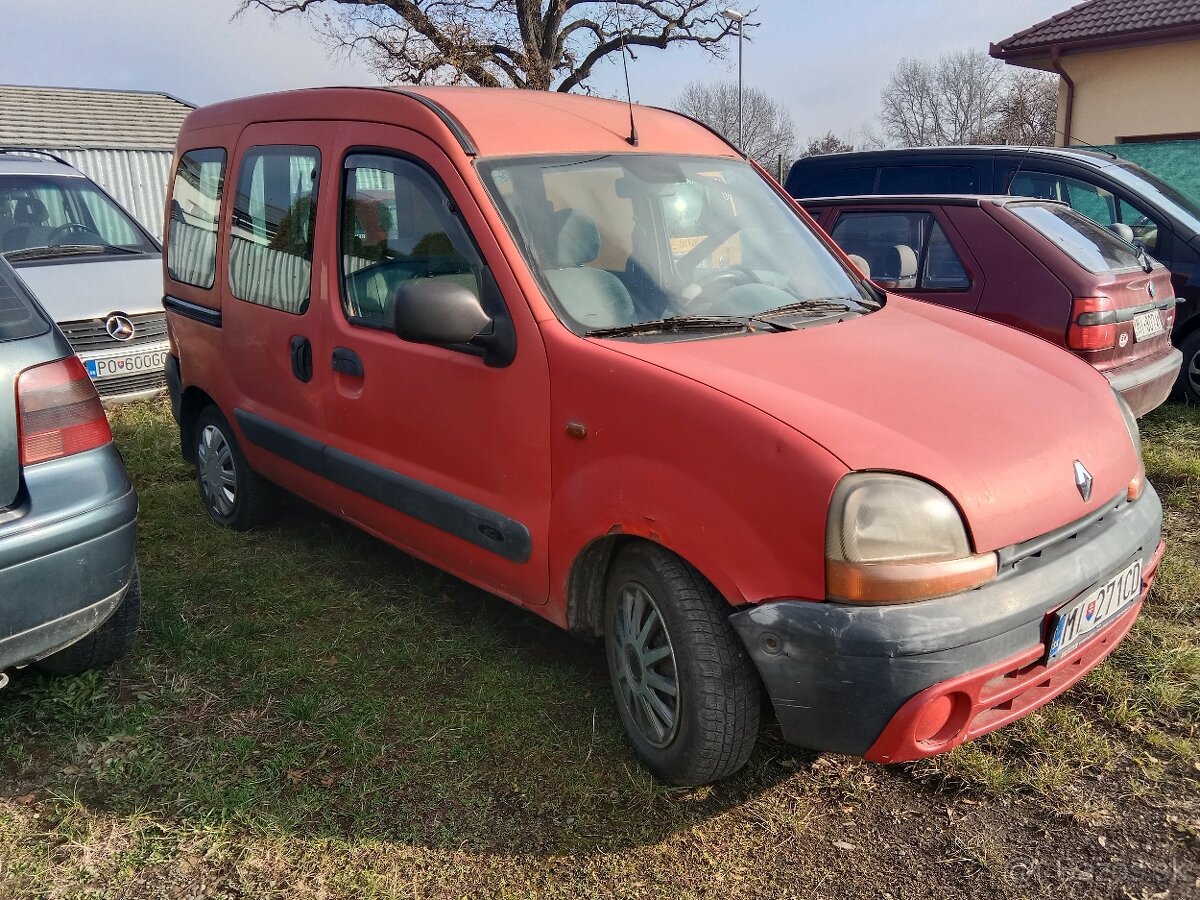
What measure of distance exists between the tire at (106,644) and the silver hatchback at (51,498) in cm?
35

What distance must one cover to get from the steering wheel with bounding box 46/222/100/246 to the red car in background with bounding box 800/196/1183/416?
578 cm

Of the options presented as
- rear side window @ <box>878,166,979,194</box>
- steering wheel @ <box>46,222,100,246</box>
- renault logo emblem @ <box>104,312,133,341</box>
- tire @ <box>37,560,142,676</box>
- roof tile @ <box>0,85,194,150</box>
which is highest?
roof tile @ <box>0,85,194,150</box>

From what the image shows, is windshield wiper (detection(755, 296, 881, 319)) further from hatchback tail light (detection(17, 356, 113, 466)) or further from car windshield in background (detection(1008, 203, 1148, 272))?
car windshield in background (detection(1008, 203, 1148, 272))

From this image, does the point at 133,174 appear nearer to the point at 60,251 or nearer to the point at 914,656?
the point at 60,251

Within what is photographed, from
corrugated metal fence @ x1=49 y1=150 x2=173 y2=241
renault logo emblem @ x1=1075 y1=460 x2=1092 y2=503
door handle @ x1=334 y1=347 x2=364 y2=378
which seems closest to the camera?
renault logo emblem @ x1=1075 y1=460 x2=1092 y2=503

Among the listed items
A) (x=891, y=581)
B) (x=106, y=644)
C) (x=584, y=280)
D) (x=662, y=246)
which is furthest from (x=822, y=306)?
(x=106, y=644)

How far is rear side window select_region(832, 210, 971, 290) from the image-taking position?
5.42 metres

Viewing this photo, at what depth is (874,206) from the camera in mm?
5898

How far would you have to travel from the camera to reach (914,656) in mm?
2186

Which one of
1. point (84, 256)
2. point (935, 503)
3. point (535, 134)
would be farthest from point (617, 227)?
point (84, 256)

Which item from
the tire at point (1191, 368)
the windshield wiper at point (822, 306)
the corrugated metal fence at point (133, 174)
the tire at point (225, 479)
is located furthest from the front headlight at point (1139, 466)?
the corrugated metal fence at point (133, 174)

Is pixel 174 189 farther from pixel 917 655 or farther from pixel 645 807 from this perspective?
pixel 917 655

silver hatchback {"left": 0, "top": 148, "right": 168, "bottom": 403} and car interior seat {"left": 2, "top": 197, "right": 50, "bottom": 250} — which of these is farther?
car interior seat {"left": 2, "top": 197, "right": 50, "bottom": 250}

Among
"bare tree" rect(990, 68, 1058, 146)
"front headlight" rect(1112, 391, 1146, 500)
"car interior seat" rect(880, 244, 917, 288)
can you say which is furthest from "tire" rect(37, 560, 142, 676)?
"bare tree" rect(990, 68, 1058, 146)
